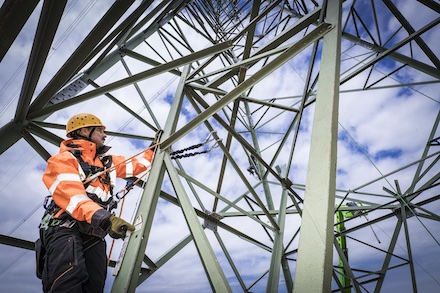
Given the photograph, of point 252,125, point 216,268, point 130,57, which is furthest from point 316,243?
point 252,125

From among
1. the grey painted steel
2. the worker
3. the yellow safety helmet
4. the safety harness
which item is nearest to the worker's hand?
the worker

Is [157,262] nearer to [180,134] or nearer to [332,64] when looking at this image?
[180,134]

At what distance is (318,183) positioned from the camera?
145cm

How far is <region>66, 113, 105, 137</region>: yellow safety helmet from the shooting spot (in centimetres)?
263

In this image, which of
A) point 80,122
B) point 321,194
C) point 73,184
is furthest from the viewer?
point 80,122

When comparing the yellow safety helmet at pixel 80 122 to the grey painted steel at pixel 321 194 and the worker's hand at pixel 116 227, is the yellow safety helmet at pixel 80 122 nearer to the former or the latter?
the worker's hand at pixel 116 227

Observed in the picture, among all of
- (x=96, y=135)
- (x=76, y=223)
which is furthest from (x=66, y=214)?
(x=96, y=135)

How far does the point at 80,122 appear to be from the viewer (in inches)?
A: 105

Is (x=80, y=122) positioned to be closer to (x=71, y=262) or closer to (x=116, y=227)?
(x=116, y=227)

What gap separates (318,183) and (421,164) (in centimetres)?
467

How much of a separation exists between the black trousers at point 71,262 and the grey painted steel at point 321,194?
4.79 ft

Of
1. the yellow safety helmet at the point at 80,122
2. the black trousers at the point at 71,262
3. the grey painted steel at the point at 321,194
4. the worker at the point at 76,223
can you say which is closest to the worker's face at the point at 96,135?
the yellow safety helmet at the point at 80,122

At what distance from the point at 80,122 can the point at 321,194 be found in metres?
2.49

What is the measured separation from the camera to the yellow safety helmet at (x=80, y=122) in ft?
8.64
